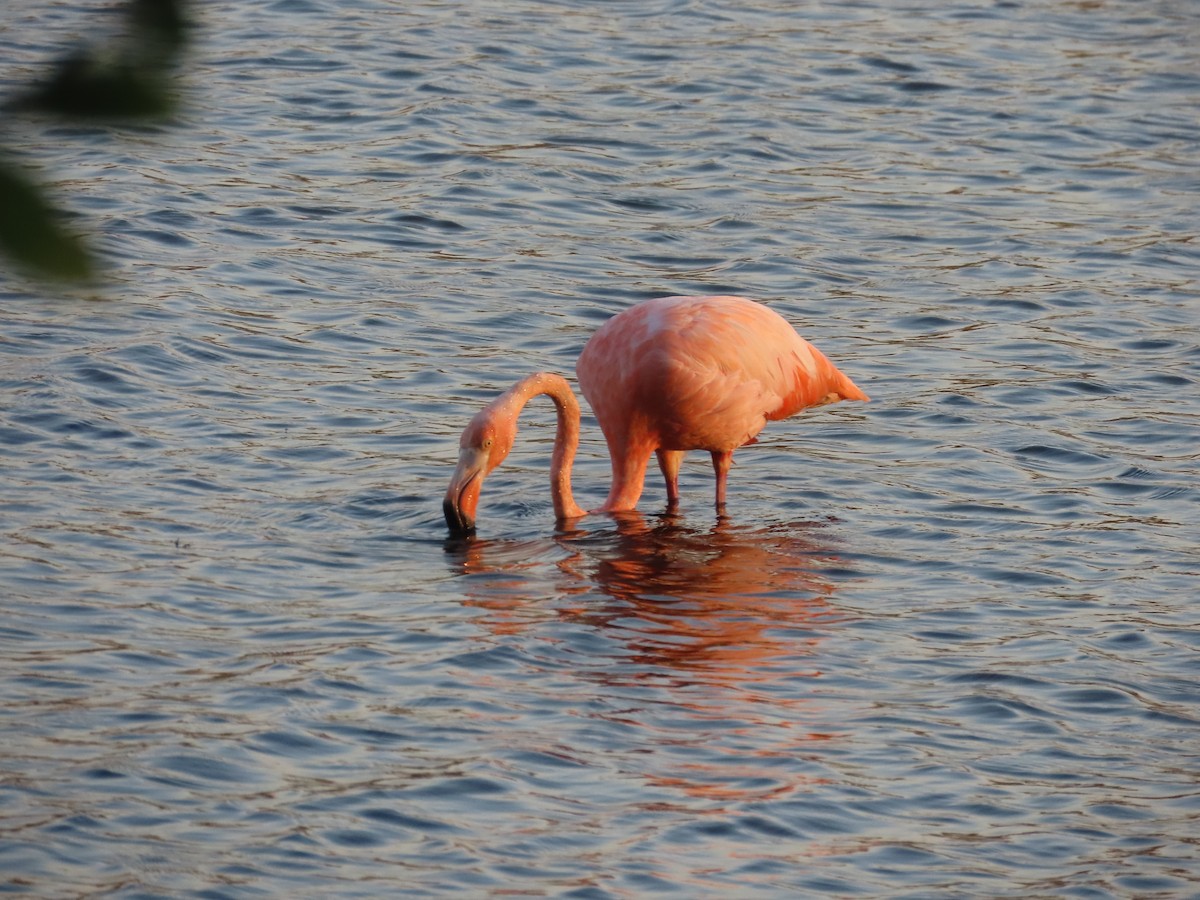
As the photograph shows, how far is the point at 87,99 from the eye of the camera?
5.63 ft

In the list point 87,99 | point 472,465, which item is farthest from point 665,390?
point 87,99

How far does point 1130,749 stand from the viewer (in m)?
5.85

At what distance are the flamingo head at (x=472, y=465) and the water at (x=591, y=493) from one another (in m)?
0.14

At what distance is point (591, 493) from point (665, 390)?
40.4 inches

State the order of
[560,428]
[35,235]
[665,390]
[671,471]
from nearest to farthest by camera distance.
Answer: [35,235] → [665,390] → [560,428] → [671,471]

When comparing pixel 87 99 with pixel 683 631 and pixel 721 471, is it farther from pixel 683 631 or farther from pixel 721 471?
pixel 721 471

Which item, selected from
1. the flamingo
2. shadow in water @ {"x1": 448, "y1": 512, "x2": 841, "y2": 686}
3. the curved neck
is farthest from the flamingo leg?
the curved neck

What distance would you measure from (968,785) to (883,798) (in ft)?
0.98

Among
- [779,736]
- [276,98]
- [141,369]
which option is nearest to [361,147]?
[276,98]

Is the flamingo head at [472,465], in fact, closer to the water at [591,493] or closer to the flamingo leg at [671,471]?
the water at [591,493]

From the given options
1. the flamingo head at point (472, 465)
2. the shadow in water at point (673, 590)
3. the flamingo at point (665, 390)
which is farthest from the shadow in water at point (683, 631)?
the flamingo at point (665, 390)

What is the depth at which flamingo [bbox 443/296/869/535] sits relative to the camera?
808 centimetres

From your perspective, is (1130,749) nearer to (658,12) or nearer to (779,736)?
(779,736)

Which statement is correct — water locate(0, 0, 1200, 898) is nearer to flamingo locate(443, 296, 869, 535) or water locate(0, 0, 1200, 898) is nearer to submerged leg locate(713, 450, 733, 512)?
submerged leg locate(713, 450, 733, 512)
